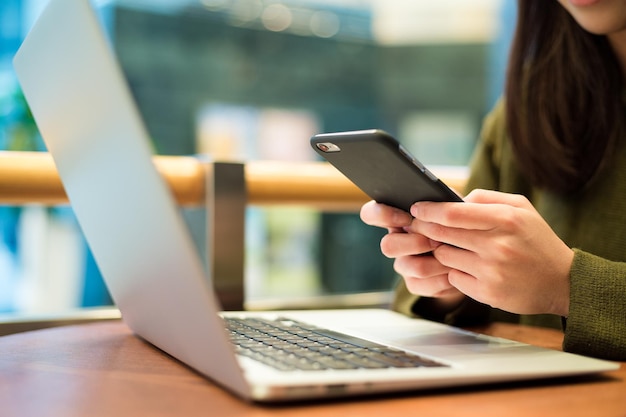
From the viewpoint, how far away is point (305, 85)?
15.6 ft

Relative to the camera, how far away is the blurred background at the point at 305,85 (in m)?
4.20

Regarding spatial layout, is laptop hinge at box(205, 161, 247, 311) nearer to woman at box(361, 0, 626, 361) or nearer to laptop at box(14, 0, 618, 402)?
woman at box(361, 0, 626, 361)

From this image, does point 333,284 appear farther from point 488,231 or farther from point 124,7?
point 488,231

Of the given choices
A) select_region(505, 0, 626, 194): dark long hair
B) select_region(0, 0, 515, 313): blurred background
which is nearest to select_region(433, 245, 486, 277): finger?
select_region(505, 0, 626, 194): dark long hair

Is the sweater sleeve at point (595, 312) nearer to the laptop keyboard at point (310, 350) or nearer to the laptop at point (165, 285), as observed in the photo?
the laptop at point (165, 285)

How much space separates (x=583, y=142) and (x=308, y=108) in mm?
3778

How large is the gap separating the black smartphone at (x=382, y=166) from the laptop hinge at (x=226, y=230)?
43 centimetres

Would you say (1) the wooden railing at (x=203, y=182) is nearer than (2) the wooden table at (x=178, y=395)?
No

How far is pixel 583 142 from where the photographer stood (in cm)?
99

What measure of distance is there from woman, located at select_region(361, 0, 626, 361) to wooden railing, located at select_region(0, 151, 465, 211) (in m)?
0.23

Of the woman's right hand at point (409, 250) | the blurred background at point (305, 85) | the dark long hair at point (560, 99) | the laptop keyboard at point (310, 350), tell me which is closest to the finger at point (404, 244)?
the woman's right hand at point (409, 250)

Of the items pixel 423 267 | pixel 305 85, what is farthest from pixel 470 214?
pixel 305 85

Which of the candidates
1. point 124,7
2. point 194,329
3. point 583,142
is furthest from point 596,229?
point 124,7

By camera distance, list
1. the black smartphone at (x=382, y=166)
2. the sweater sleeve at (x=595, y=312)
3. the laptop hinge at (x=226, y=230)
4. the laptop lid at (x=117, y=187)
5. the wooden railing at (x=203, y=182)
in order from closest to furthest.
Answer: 1. the laptop lid at (x=117, y=187)
2. the black smartphone at (x=382, y=166)
3. the sweater sleeve at (x=595, y=312)
4. the wooden railing at (x=203, y=182)
5. the laptop hinge at (x=226, y=230)
